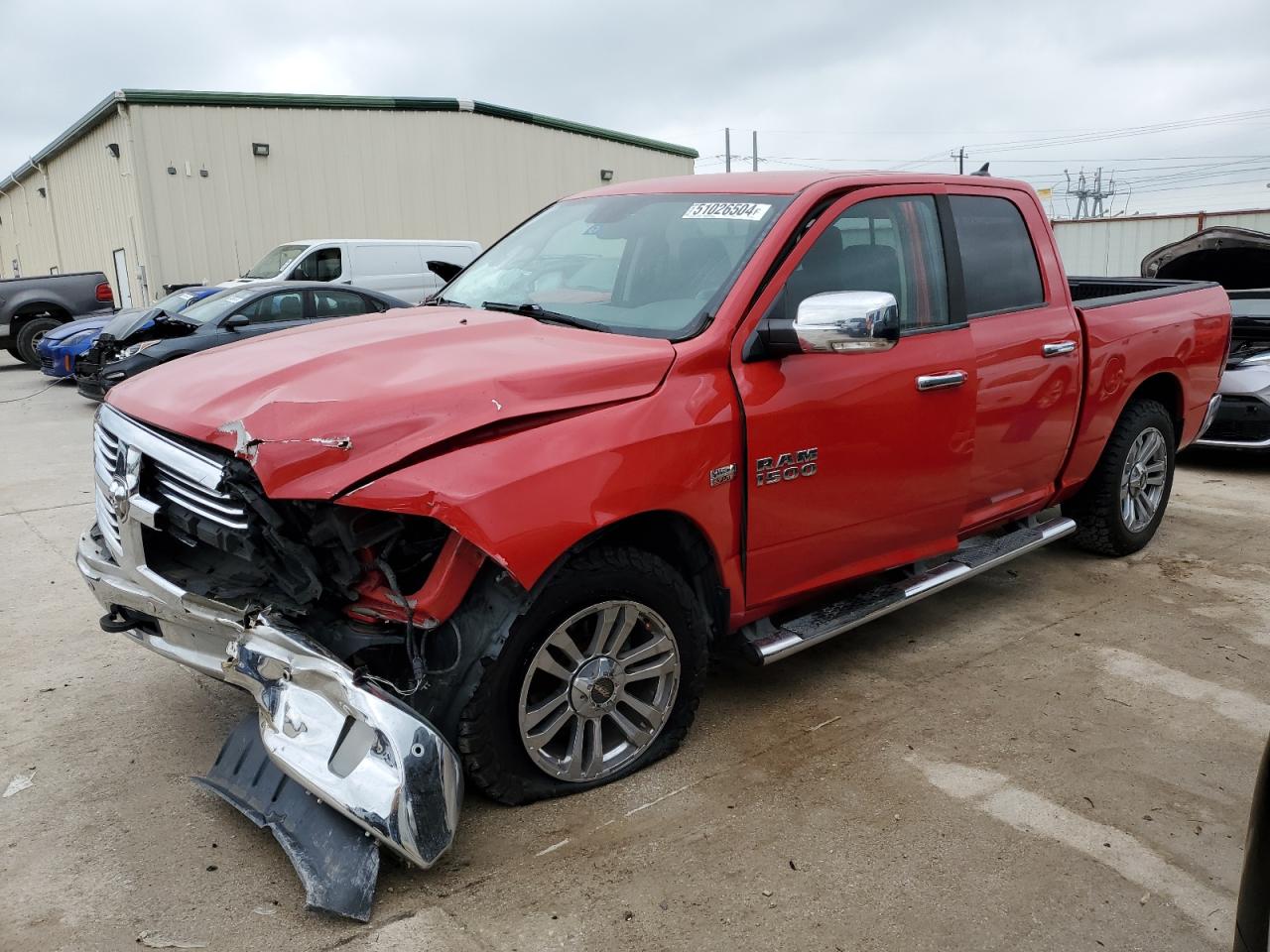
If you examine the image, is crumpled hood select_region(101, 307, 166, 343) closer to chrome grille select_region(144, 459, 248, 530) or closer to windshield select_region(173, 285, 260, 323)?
windshield select_region(173, 285, 260, 323)

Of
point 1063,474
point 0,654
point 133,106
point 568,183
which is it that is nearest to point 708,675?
point 1063,474

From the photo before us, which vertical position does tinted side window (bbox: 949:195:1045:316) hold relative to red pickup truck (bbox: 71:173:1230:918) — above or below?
above

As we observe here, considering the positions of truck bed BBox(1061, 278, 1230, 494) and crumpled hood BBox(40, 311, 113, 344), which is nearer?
truck bed BBox(1061, 278, 1230, 494)

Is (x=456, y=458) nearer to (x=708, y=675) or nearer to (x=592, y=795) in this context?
(x=592, y=795)

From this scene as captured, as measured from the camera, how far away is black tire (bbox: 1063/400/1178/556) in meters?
A: 5.15

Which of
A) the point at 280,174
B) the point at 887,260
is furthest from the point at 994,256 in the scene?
the point at 280,174

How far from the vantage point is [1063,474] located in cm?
481

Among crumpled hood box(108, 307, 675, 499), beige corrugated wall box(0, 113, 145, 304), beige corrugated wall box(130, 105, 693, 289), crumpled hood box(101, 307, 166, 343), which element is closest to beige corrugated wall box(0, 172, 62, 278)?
beige corrugated wall box(0, 113, 145, 304)

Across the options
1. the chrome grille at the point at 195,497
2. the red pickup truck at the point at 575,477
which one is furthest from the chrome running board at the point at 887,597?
the chrome grille at the point at 195,497

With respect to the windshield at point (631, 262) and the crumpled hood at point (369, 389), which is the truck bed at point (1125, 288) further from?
the crumpled hood at point (369, 389)

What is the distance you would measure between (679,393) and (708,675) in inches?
58.2

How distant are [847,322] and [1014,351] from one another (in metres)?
1.45

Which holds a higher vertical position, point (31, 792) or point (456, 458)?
point (456, 458)

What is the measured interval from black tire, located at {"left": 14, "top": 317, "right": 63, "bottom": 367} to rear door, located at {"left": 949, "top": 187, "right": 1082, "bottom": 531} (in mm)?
16918
